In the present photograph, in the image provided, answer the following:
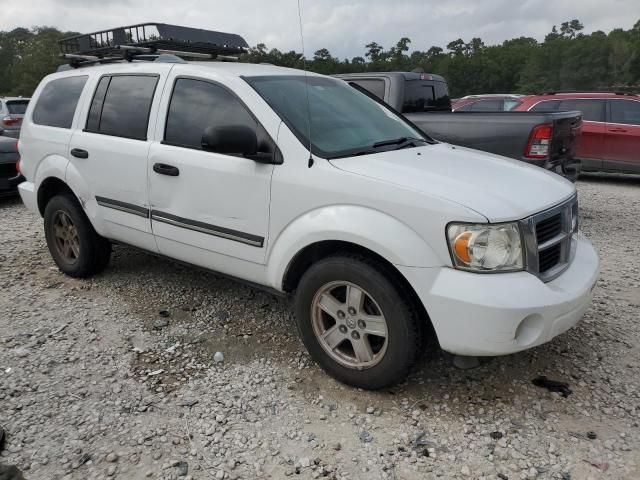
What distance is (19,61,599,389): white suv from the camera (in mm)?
2650

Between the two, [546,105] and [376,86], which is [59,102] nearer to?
[376,86]

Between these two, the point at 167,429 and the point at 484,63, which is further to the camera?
the point at 484,63

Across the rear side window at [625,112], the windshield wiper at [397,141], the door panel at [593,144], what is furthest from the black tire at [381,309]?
the rear side window at [625,112]

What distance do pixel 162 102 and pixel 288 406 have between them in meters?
2.23

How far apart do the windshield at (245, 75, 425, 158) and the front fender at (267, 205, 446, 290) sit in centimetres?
40

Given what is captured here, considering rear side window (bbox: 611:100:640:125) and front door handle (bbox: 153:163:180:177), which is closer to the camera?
front door handle (bbox: 153:163:180:177)

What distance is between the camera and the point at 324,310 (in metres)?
3.12

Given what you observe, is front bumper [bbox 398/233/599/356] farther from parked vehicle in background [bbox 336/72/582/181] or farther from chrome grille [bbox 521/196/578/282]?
parked vehicle in background [bbox 336/72/582/181]

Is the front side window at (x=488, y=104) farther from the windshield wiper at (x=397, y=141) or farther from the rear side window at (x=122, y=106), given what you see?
the rear side window at (x=122, y=106)

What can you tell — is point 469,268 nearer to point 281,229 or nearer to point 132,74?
point 281,229

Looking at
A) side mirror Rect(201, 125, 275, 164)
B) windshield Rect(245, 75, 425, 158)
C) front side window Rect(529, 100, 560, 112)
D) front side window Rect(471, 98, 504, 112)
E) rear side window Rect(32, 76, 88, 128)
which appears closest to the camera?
side mirror Rect(201, 125, 275, 164)

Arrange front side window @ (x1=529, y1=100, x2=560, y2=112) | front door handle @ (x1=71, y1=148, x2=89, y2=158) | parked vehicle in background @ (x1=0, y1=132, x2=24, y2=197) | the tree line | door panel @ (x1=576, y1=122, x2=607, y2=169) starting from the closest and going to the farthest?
front door handle @ (x1=71, y1=148, x2=89, y2=158), parked vehicle in background @ (x1=0, y1=132, x2=24, y2=197), door panel @ (x1=576, y1=122, x2=607, y2=169), front side window @ (x1=529, y1=100, x2=560, y2=112), the tree line

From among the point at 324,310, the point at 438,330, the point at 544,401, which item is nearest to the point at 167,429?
the point at 324,310

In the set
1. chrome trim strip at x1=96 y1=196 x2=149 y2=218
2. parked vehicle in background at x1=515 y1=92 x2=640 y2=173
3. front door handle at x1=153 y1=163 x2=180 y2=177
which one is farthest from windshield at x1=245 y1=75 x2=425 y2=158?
parked vehicle in background at x1=515 y1=92 x2=640 y2=173
